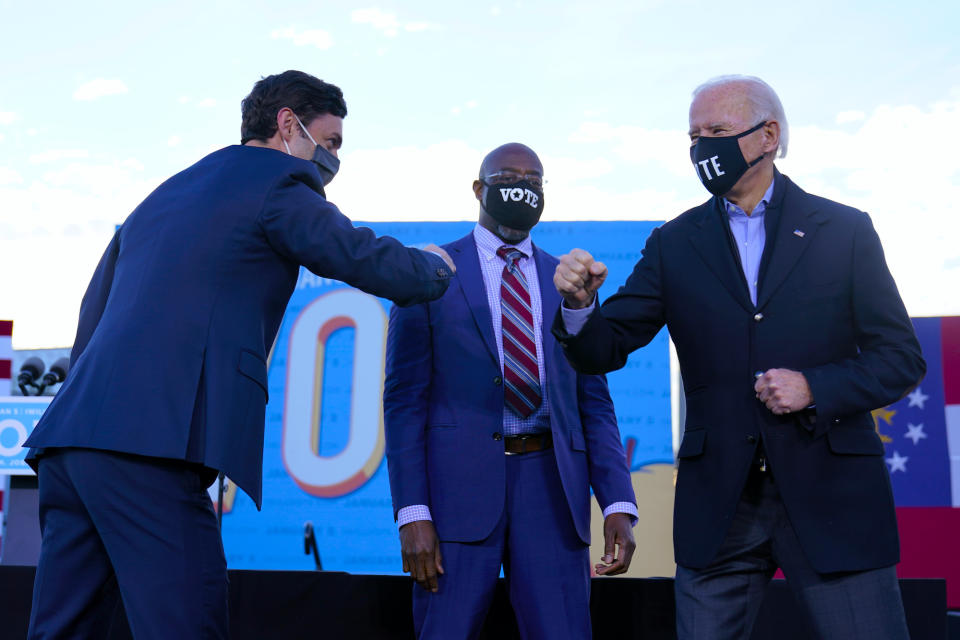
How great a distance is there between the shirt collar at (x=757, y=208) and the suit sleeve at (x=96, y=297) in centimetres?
147

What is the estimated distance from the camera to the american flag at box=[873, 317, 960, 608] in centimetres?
507

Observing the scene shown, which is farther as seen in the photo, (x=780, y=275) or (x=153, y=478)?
(x=780, y=275)

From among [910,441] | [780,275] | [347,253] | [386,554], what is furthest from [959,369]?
[347,253]

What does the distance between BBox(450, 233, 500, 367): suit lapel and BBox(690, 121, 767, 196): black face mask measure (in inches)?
28.0

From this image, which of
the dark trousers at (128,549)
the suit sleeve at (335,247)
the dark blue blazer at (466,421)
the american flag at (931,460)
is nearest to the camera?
the dark trousers at (128,549)

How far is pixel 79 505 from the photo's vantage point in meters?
1.74

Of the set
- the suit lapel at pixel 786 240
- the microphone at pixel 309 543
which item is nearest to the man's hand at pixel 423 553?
the suit lapel at pixel 786 240

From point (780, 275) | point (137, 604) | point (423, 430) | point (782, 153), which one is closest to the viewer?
point (137, 604)

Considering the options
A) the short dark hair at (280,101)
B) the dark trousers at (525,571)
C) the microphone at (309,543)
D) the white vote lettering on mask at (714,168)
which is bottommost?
the microphone at (309,543)

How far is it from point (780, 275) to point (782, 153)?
15.4 inches

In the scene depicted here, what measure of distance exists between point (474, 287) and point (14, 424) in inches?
115

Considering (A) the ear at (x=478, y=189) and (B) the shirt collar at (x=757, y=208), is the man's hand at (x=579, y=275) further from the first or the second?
(A) the ear at (x=478, y=189)

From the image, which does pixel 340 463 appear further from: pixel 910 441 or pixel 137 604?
pixel 137 604

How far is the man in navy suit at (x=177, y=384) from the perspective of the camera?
1.67m
